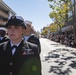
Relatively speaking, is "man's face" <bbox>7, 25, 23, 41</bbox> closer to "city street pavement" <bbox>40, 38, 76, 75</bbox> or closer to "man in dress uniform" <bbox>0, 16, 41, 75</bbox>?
"man in dress uniform" <bbox>0, 16, 41, 75</bbox>

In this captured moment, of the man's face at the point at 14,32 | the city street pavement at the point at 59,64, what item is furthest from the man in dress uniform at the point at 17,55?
the city street pavement at the point at 59,64

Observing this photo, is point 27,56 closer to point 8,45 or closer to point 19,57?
point 19,57

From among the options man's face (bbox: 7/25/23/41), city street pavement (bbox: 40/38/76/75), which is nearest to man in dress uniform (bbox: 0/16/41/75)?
man's face (bbox: 7/25/23/41)

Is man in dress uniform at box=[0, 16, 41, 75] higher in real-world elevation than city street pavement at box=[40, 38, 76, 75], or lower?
higher

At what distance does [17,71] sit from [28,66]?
0.57 feet

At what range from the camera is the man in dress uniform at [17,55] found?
2880 millimetres

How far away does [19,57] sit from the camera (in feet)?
9.66

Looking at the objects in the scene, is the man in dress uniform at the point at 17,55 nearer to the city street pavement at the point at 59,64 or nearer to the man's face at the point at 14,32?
the man's face at the point at 14,32

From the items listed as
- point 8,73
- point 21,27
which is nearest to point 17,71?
point 8,73

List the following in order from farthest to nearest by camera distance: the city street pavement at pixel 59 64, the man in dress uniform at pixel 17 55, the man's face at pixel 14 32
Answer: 1. the city street pavement at pixel 59 64
2. the man's face at pixel 14 32
3. the man in dress uniform at pixel 17 55

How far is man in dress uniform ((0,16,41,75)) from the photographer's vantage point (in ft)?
9.45

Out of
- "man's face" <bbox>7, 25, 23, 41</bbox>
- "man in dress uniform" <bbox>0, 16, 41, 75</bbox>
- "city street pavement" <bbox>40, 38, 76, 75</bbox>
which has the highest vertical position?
"man's face" <bbox>7, 25, 23, 41</bbox>

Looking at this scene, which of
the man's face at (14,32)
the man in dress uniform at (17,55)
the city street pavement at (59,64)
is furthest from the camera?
the city street pavement at (59,64)

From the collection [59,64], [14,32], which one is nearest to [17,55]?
[14,32]
